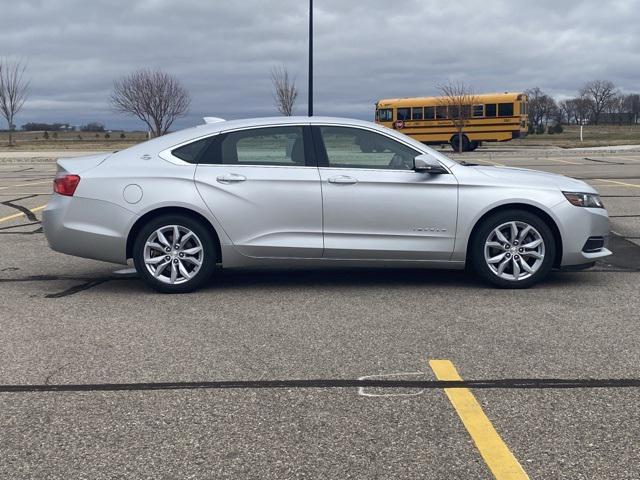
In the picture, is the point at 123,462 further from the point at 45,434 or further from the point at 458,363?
the point at 458,363

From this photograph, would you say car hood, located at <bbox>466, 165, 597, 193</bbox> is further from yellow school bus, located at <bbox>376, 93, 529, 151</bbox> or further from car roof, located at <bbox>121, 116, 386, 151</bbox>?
yellow school bus, located at <bbox>376, 93, 529, 151</bbox>

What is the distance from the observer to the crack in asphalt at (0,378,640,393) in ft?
13.6

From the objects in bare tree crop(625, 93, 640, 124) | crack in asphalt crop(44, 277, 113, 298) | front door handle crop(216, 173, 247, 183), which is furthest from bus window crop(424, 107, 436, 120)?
bare tree crop(625, 93, 640, 124)

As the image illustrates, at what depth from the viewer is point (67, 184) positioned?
658cm

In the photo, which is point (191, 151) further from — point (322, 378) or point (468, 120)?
point (468, 120)

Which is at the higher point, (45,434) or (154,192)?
(154,192)

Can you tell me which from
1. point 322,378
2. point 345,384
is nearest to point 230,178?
point 322,378

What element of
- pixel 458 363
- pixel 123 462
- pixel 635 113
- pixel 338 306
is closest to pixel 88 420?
pixel 123 462

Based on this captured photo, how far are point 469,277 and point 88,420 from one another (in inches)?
172

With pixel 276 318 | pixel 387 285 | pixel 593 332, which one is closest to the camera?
pixel 593 332

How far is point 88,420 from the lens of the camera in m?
3.71

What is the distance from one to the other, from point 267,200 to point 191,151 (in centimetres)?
82

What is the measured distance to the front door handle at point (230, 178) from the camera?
256 inches

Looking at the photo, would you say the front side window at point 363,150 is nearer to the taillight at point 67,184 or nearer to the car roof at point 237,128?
the car roof at point 237,128
